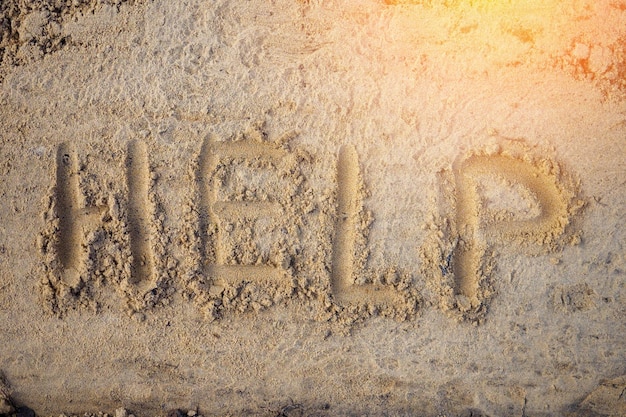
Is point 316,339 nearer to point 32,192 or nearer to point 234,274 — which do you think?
point 234,274

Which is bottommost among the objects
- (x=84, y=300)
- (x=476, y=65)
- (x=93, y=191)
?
(x=84, y=300)

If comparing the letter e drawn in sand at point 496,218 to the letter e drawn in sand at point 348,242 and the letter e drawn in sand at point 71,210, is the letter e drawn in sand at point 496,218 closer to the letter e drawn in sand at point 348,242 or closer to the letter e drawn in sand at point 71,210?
the letter e drawn in sand at point 348,242

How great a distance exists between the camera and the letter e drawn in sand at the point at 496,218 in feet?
6.58

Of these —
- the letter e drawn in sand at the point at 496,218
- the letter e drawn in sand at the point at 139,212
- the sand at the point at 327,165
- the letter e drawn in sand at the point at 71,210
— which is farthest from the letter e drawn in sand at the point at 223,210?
the letter e drawn in sand at the point at 496,218

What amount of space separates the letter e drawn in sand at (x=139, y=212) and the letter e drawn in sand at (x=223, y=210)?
0.63ft

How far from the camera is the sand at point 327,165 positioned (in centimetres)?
199

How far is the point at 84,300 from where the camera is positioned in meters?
2.03

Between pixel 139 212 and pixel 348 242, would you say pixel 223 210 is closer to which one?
pixel 139 212

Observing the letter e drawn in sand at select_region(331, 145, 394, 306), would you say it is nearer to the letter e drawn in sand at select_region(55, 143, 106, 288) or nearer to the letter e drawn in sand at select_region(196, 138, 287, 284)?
the letter e drawn in sand at select_region(196, 138, 287, 284)

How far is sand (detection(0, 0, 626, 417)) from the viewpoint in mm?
1990

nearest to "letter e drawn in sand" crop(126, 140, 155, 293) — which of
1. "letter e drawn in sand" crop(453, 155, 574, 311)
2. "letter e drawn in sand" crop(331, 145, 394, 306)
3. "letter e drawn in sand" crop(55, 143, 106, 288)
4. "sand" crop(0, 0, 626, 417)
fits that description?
"sand" crop(0, 0, 626, 417)

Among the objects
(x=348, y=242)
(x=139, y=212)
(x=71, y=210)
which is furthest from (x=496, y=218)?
(x=71, y=210)

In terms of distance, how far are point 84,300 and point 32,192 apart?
0.43 m

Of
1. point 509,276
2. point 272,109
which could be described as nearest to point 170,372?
point 272,109
